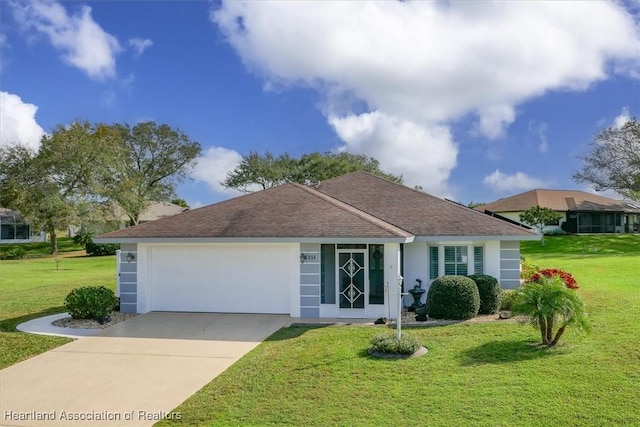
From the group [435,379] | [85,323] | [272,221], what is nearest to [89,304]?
[85,323]

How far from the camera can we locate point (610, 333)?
10.2m

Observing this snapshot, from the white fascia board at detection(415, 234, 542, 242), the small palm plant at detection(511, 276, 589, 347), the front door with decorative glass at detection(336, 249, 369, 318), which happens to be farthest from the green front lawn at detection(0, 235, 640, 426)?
the white fascia board at detection(415, 234, 542, 242)

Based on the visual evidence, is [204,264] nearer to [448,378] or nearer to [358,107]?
[448,378]

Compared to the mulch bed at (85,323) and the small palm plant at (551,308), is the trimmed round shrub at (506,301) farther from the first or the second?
the mulch bed at (85,323)

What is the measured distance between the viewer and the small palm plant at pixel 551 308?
356 inches

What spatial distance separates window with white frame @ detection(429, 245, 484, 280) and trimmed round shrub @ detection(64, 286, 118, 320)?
9705 millimetres

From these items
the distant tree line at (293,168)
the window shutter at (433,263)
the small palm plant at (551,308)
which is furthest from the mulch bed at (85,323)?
the distant tree line at (293,168)

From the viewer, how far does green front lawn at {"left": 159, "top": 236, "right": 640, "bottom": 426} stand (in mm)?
6688

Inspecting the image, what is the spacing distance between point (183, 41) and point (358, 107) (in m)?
11.0

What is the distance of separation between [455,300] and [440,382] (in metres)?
4.98

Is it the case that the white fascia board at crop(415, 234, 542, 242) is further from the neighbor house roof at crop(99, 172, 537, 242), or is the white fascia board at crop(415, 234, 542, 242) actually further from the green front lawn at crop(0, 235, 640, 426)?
the green front lawn at crop(0, 235, 640, 426)

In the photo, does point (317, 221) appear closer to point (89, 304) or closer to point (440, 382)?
point (89, 304)

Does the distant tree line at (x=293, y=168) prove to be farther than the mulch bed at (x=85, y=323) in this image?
Yes

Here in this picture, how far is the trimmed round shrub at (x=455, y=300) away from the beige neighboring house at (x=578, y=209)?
37151mm
